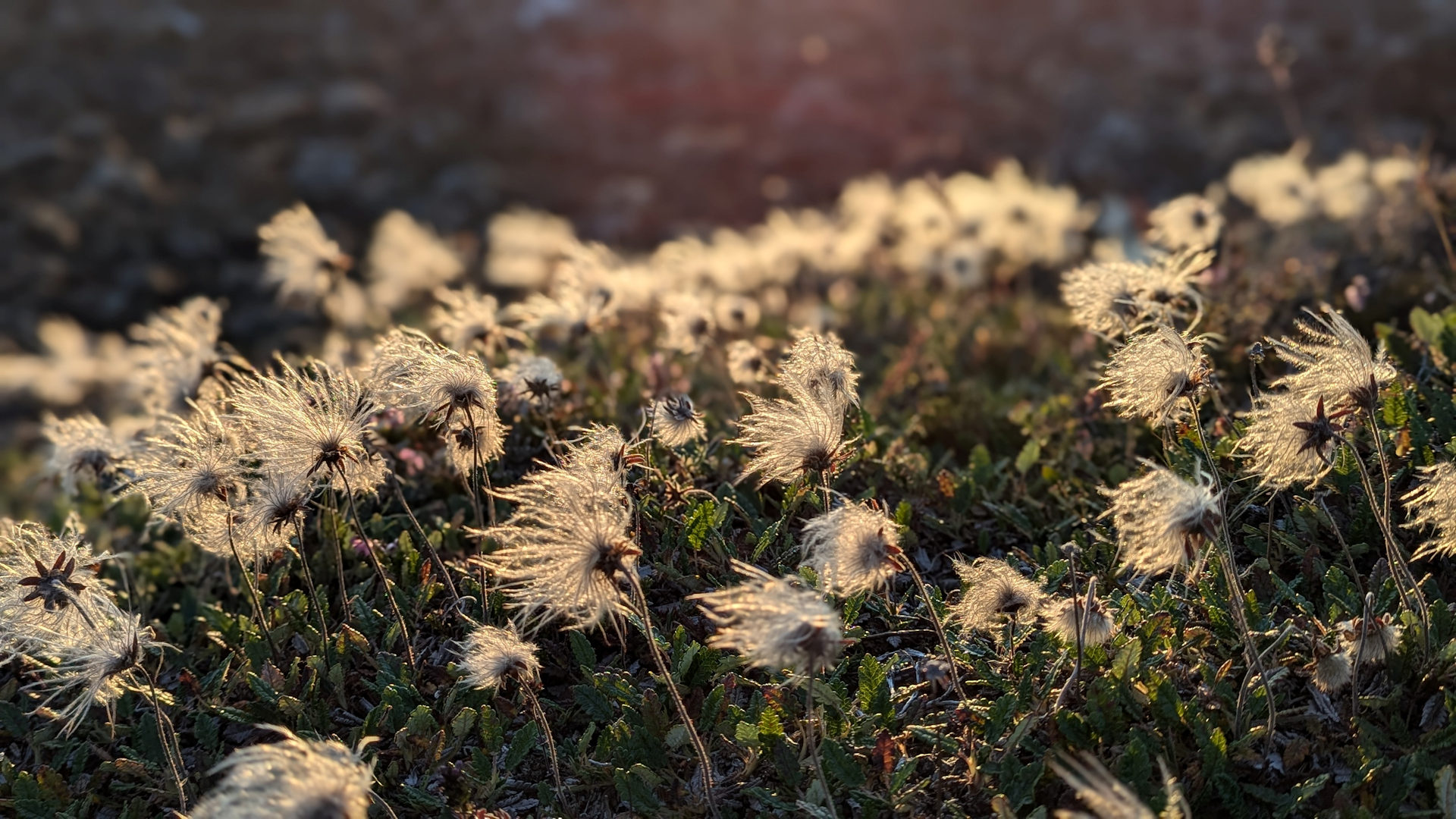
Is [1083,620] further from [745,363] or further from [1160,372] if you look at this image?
[745,363]

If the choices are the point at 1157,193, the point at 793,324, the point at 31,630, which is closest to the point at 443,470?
the point at 31,630

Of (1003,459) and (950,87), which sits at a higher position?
(1003,459)

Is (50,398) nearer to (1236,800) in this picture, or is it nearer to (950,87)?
(1236,800)

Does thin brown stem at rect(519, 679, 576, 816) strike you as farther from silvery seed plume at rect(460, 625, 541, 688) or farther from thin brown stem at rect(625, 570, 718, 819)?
thin brown stem at rect(625, 570, 718, 819)

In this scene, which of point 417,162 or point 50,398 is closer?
point 50,398

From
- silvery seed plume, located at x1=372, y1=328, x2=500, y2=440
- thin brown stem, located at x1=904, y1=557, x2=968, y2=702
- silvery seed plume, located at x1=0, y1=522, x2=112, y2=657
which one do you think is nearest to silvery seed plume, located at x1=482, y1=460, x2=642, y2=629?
silvery seed plume, located at x1=372, y1=328, x2=500, y2=440

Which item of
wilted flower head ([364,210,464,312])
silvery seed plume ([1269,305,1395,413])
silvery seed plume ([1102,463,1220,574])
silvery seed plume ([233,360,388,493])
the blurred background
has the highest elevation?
silvery seed plume ([1269,305,1395,413])
